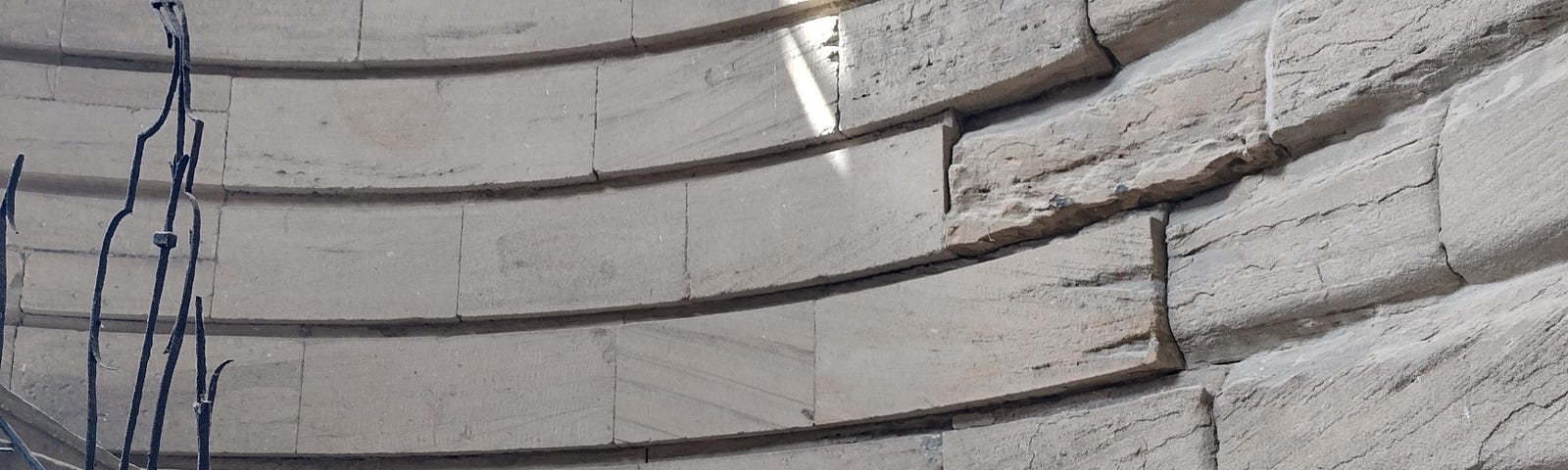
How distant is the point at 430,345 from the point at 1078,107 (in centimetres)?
201

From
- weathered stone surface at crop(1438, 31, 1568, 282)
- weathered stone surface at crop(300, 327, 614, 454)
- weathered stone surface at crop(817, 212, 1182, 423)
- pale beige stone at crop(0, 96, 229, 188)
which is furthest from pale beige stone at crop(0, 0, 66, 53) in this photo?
weathered stone surface at crop(1438, 31, 1568, 282)

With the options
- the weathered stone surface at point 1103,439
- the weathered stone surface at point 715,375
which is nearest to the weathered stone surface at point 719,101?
the weathered stone surface at point 715,375

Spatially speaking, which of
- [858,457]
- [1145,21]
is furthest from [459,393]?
[1145,21]

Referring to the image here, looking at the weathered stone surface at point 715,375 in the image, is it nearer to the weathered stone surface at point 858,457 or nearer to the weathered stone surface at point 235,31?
the weathered stone surface at point 858,457

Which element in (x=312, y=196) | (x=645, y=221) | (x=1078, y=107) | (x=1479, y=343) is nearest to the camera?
(x=1479, y=343)

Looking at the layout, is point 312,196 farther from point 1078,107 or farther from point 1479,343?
point 1479,343

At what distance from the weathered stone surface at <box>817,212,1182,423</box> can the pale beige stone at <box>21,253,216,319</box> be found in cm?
199

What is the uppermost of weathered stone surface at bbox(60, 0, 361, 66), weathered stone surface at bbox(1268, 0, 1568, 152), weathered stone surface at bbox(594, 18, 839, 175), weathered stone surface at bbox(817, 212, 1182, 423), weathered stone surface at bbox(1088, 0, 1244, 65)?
weathered stone surface at bbox(60, 0, 361, 66)

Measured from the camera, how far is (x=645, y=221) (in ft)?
14.8

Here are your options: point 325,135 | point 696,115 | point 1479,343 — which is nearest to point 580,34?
point 696,115

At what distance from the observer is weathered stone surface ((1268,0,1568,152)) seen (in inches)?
114

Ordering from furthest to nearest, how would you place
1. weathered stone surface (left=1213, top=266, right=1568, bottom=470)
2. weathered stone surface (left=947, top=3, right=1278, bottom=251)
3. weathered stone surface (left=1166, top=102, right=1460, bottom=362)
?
weathered stone surface (left=947, top=3, right=1278, bottom=251) → weathered stone surface (left=1166, top=102, right=1460, bottom=362) → weathered stone surface (left=1213, top=266, right=1568, bottom=470)

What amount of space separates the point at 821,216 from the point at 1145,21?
1.01 metres

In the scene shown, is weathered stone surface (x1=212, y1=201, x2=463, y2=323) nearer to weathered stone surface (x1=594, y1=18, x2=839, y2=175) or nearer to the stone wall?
the stone wall
